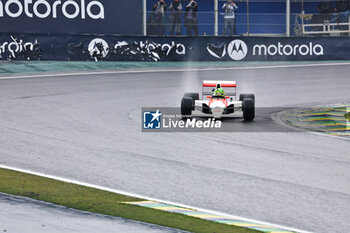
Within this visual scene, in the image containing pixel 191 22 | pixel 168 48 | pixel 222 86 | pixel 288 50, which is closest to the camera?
pixel 222 86

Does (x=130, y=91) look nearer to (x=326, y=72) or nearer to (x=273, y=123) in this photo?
(x=273, y=123)

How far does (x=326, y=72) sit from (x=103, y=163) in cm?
1654

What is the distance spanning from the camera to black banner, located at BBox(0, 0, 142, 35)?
2594cm

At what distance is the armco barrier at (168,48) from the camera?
1006 inches

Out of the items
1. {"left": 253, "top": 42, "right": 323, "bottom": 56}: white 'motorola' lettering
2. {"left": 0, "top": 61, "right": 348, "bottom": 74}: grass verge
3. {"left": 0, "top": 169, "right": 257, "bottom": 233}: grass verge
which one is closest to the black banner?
{"left": 0, "top": 61, "right": 348, "bottom": 74}: grass verge

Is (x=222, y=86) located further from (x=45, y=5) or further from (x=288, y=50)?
(x=288, y=50)

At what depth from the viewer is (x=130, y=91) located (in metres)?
20.1

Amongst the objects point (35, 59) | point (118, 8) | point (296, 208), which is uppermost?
point (118, 8)

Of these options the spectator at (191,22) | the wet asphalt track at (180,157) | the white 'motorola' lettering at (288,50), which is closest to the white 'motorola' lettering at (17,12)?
the spectator at (191,22)

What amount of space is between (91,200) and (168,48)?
19079 mm

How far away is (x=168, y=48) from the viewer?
89.5 ft

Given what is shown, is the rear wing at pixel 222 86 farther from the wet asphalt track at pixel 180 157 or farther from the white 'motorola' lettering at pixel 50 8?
the white 'motorola' lettering at pixel 50 8

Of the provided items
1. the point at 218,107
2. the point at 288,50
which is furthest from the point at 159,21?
the point at 218,107

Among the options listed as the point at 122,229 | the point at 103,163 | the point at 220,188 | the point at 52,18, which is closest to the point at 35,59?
the point at 52,18
